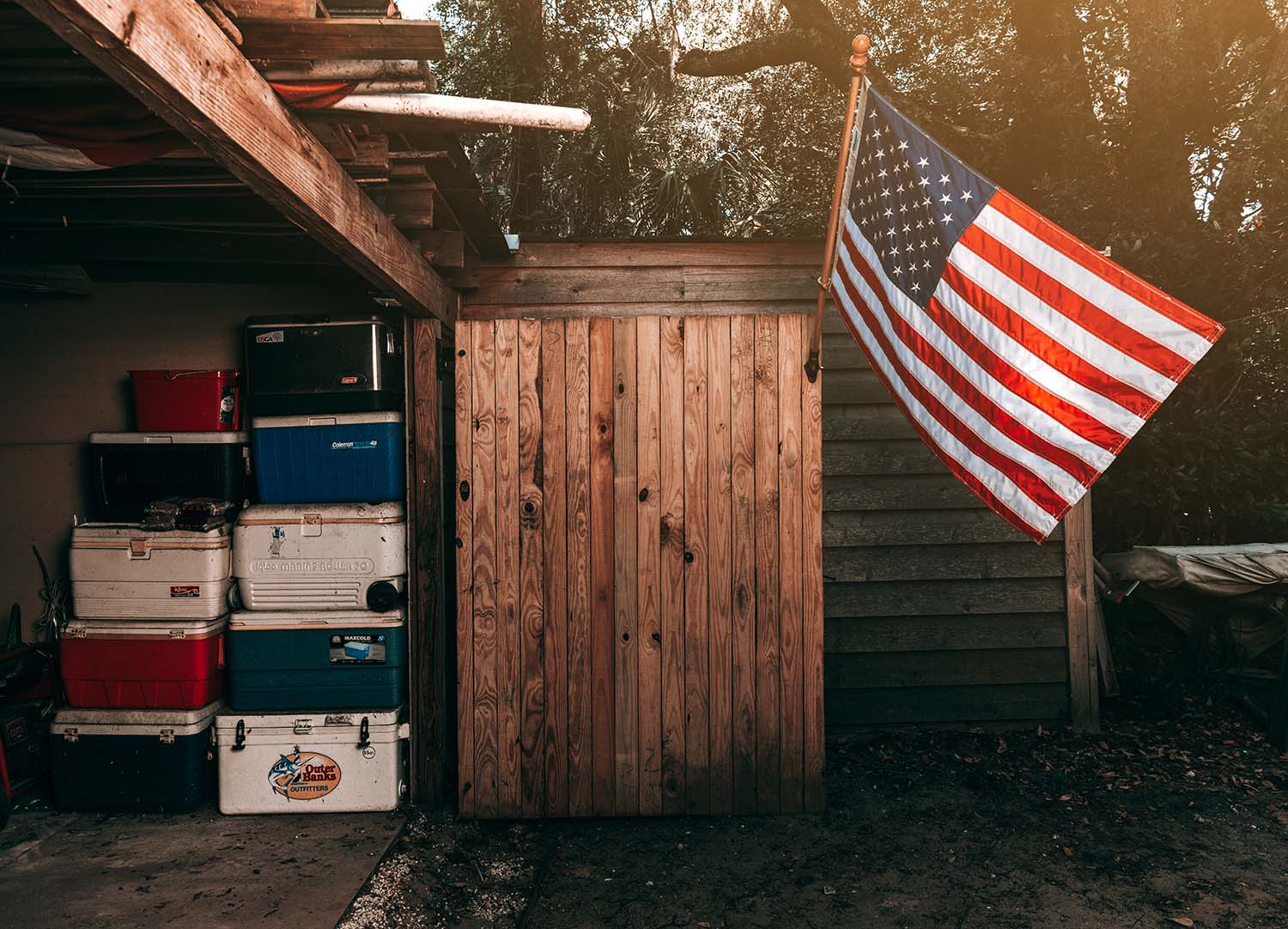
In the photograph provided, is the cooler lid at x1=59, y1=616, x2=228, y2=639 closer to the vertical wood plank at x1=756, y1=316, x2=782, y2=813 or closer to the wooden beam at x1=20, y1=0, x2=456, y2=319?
the wooden beam at x1=20, y1=0, x2=456, y2=319

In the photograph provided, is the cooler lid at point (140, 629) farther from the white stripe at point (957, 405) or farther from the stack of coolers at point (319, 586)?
the white stripe at point (957, 405)

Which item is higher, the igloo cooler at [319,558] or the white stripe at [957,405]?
the white stripe at [957,405]

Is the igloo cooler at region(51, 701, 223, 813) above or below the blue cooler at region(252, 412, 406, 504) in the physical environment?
below

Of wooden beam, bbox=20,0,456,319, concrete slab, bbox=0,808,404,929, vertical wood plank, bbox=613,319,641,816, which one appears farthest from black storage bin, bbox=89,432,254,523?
vertical wood plank, bbox=613,319,641,816

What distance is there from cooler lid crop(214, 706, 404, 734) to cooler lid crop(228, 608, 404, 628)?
0.37 m

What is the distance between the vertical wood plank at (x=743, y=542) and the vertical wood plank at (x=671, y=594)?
0.22m

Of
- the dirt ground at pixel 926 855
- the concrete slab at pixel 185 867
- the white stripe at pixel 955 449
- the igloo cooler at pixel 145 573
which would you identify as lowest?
the dirt ground at pixel 926 855

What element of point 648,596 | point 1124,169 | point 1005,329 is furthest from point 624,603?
point 1124,169

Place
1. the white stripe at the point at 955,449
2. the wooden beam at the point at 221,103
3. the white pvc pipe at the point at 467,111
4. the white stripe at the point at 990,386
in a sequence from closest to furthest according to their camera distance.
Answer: the wooden beam at the point at 221,103, the white pvc pipe at the point at 467,111, the white stripe at the point at 990,386, the white stripe at the point at 955,449

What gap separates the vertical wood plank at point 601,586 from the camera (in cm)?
355

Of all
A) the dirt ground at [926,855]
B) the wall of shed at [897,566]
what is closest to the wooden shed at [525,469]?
the dirt ground at [926,855]

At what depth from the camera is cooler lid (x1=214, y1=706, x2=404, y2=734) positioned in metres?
3.62

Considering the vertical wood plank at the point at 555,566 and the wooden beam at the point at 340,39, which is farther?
the vertical wood plank at the point at 555,566

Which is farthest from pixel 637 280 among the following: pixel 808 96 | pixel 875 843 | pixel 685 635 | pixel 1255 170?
pixel 808 96
